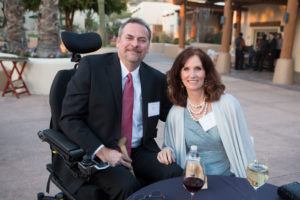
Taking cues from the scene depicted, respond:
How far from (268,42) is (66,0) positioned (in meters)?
10.2

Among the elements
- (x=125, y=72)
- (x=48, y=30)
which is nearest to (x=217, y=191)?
(x=125, y=72)

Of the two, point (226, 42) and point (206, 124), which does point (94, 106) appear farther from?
point (226, 42)

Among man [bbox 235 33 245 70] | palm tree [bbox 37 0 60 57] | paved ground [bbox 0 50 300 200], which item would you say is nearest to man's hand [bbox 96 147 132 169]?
paved ground [bbox 0 50 300 200]

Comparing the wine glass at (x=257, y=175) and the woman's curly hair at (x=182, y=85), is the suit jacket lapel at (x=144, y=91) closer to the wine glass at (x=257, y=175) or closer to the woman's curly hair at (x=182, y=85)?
the woman's curly hair at (x=182, y=85)

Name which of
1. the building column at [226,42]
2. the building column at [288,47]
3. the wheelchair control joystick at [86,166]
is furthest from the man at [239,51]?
the wheelchair control joystick at [86,166]

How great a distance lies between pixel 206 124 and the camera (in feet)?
7.62

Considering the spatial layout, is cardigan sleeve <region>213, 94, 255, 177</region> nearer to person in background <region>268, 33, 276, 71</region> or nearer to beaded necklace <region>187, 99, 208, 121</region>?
beaded necklace <region>187, 99, 208, 121</region>

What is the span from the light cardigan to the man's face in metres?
0.48

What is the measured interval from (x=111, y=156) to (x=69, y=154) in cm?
30

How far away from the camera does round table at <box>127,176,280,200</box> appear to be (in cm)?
167

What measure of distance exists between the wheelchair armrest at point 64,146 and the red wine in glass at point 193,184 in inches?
27.6

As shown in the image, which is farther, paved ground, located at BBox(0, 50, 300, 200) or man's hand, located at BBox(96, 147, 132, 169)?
paved ground, located at BBox(0, 50, 300, 200)

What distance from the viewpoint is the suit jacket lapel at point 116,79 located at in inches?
93.6

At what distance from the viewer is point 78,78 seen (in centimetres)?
236
